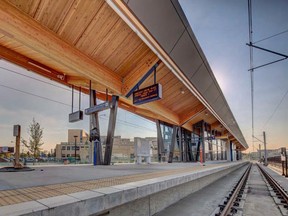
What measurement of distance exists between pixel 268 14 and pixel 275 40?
5.29 feet

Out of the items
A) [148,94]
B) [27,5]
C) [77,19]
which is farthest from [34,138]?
[27,5]

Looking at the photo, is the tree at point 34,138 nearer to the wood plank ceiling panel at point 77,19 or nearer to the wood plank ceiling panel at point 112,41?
the wood plank ceiling panel at point 112,41

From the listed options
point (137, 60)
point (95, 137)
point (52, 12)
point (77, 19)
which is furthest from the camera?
point (95, 137)

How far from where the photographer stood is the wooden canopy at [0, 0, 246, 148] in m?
7.02

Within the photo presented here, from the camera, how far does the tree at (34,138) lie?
89.2ft

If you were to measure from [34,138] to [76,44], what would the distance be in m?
22.5

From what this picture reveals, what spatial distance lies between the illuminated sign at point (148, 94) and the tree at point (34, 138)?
21.6 m

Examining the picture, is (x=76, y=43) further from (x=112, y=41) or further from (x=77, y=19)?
(x=112, y=41)

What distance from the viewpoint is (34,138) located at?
27.3m

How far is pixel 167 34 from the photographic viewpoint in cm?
811

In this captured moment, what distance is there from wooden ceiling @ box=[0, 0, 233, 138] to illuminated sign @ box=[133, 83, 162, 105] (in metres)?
0.84

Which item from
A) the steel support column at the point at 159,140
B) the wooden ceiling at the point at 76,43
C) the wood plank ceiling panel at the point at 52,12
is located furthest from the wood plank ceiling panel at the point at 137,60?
the steel support column at the point at 159,140

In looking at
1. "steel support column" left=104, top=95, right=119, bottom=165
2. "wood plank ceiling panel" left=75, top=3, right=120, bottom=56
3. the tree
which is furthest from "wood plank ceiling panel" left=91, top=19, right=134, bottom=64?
the tree

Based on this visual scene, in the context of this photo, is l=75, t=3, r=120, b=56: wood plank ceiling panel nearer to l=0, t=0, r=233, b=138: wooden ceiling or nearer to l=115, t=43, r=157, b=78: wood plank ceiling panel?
l=0, t=0, r=233, b=138: wooden ceiling
